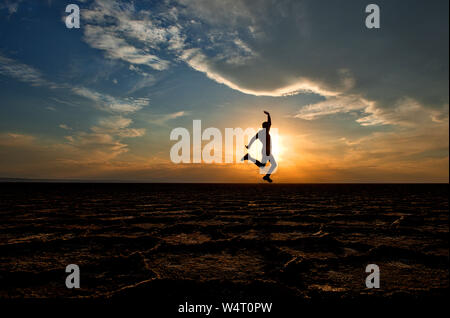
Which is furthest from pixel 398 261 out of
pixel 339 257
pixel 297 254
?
pixel 297 254

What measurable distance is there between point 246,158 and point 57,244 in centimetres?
303

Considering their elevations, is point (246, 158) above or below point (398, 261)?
above

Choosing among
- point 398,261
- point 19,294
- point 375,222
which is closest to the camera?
point 19,294

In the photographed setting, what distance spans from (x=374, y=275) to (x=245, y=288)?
105 cm

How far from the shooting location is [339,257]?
266 centimetres

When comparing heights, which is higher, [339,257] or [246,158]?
[246,158]

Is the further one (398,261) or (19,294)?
(398,261)

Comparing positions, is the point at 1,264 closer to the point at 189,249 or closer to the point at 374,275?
the point at 189,249
